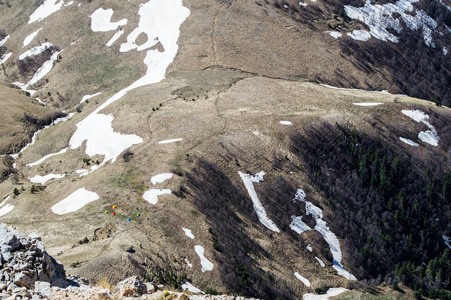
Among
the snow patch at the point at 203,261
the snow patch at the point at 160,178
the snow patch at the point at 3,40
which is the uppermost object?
the snow patch at the point at 3,40

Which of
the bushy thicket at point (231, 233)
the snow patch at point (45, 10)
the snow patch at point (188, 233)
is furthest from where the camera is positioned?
the snow patch at point (45, 10)

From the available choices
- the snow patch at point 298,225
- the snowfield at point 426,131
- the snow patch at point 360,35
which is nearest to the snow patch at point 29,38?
the snow patch at point 360,35

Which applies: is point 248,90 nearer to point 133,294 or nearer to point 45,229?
point 45,229

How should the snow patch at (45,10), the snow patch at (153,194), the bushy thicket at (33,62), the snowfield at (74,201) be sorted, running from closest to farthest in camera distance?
the snow patch at (153,194) < the snowfield at (74,201) < the bushy thicket at (33,62) < the snow patch at (45,10)

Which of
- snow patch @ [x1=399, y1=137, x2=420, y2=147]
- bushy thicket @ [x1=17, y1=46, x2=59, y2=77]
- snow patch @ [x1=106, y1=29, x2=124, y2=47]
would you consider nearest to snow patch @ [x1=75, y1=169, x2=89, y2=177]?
snow patch @ [x1=106, y1=29, x2=124, y2=47]

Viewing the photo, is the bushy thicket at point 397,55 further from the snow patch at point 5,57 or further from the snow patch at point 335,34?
the snow patch at point 5,57

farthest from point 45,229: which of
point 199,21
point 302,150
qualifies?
point 199,21

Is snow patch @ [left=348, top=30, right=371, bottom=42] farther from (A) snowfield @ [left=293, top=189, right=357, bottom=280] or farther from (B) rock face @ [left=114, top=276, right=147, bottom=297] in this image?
(B) rock face @ [left=114, top=276, right=147, bottom=297]
